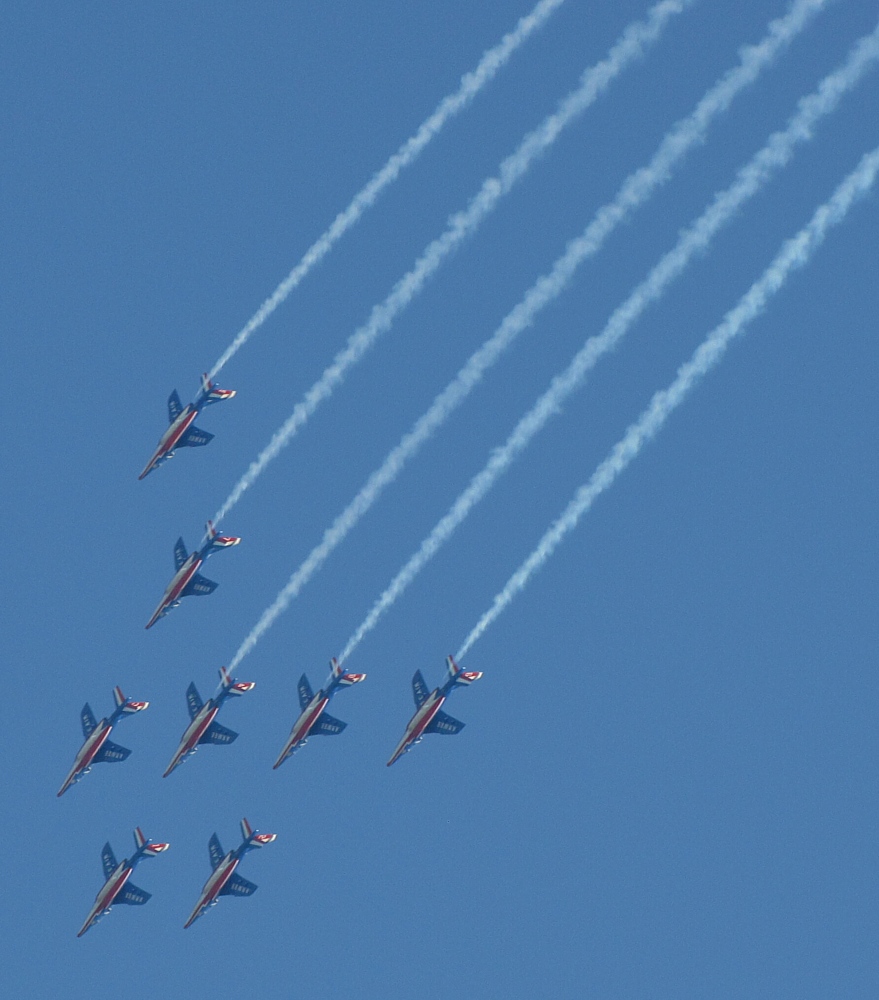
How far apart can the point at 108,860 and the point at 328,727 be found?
862cm

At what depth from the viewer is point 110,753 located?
213ft

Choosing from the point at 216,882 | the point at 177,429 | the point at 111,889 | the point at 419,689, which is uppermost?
the point at 177,429

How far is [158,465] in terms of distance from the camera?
64.6 m

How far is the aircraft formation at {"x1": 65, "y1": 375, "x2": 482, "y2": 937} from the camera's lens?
2397 inches

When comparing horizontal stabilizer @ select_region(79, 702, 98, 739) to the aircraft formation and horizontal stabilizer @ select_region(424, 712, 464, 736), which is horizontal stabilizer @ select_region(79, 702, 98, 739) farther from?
horizontal stabilizer @ select_region(424, 712, 464, 736)

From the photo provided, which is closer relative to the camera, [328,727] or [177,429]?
[328,727]

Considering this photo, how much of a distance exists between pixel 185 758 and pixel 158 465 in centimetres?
869

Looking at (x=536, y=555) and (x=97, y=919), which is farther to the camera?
(x=97, y=919)

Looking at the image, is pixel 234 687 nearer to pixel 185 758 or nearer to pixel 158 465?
pixel 185 758

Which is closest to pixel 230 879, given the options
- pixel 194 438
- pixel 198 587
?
pixel 198 587

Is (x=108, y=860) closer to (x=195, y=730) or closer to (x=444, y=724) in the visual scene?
(x=195, y=730)

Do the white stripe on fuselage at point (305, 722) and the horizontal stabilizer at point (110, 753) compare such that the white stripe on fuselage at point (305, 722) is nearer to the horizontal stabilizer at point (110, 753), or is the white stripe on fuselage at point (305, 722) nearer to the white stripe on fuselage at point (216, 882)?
the white stripe on fuselage at point (216, 882)

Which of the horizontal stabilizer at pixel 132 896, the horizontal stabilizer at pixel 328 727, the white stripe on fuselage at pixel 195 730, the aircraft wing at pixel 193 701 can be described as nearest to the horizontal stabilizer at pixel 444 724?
the horizontal stabilizer at pixel 328 727

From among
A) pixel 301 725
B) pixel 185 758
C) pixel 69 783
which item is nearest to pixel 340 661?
pixel 301 725
